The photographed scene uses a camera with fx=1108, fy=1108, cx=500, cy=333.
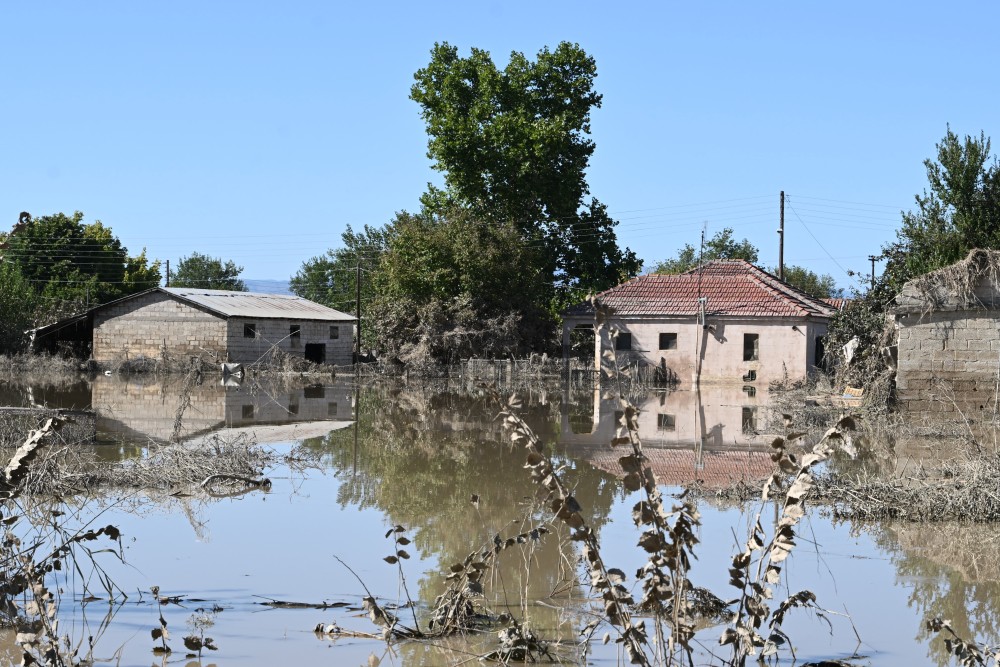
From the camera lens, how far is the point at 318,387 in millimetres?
37219

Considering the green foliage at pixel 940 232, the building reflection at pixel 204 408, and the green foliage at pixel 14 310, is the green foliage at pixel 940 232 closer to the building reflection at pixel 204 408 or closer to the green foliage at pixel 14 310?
the building reflection at pixel 204 408

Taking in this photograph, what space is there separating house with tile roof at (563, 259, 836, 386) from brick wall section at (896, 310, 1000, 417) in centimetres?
1658

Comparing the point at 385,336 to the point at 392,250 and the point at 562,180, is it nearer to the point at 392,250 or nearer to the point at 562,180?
the point at 392,250

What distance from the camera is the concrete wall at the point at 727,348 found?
37.4 metres

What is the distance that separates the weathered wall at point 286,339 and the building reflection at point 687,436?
19.3 meters

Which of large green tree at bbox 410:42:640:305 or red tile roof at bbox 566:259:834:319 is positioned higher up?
large green tree at bbox 410:42:640:305

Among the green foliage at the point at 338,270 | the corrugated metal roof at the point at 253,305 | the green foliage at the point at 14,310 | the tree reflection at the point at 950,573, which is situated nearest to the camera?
the tree reflection at the point at 950,573

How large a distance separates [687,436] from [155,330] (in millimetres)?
32151

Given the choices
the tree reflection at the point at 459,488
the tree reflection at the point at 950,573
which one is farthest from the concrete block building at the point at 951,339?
the tree reflection at the point at 950,573

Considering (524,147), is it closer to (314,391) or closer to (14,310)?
(314,391)

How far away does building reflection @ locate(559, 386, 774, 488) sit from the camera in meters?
14.7

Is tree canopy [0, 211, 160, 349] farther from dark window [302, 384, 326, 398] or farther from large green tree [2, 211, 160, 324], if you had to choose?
dark window [302, 384, 326, 398]

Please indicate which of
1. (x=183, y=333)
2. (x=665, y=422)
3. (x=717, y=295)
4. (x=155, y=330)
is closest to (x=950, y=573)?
(x=665, y=422)

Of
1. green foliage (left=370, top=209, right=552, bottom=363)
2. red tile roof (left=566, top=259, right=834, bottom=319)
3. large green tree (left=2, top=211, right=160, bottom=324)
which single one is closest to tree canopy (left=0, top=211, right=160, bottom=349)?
large green tree (left=2, top=211, right=160, bottom=324)
